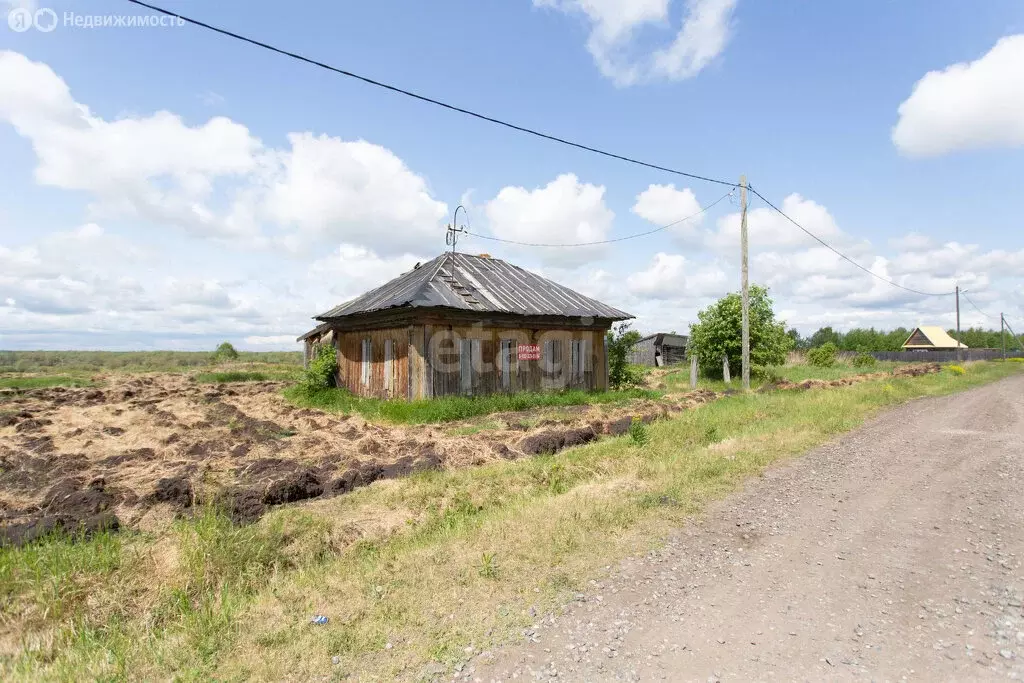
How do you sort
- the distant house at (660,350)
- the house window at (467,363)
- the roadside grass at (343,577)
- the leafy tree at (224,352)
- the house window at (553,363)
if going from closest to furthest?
the roadside grass at (343,577)
the house window at (467,363)
the house window at (553,363)
the distant house at (660,350)
the leafy tree at (224,352)

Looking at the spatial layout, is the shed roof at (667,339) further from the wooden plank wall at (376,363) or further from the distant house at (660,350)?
the wooden plank wall at (376,363)

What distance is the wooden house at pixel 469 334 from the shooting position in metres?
15.9

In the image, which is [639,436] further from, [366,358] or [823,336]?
[823,336]

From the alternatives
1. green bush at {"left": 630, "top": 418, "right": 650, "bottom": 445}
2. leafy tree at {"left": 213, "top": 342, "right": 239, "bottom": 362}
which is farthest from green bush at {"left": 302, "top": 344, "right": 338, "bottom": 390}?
leafy tree at {"left": 213, "top": 342, "right": 239, "bottom": 362}

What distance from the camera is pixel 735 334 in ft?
82.5

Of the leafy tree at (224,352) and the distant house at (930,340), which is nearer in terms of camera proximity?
the leafy tree at (224,352)

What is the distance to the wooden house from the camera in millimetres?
15891

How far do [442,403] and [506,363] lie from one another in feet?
10.1

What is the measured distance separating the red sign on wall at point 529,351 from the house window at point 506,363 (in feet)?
1.20

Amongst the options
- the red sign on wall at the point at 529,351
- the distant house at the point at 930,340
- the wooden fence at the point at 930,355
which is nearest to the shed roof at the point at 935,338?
the distant house at the point at 930,340

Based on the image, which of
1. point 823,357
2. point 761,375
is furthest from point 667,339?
point 761,375

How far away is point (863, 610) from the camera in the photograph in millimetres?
4148

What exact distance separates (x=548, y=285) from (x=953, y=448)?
14.0 meters

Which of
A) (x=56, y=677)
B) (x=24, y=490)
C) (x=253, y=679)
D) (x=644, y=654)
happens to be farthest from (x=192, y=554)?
(x=24, y=490)
